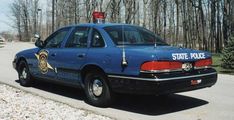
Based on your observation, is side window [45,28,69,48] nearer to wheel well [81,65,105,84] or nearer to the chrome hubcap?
wheel well [81,65,105,84]

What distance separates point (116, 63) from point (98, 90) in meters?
0.88

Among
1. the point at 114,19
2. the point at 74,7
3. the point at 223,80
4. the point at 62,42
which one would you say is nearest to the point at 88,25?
the point at 62,42

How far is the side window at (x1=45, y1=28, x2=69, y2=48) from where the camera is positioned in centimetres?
936

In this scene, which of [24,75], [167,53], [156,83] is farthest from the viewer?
[24,75]

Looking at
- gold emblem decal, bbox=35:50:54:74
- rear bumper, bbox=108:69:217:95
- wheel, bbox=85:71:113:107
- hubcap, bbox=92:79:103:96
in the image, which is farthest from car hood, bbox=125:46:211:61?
gold emblem decal, bbox=35:50:54:74

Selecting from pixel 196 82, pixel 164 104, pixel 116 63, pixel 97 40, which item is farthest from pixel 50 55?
pixel 196 82

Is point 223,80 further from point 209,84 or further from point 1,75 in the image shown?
point 1,75

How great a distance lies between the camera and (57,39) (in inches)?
376

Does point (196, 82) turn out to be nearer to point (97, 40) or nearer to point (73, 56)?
point (97, 40)

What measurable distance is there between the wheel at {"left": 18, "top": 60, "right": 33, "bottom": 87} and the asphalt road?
0.59ft

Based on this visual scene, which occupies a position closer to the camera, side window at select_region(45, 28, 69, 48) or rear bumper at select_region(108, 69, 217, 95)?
rear bumper at select_region(108, 69, 217, 95)

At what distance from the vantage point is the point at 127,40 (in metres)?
8.12

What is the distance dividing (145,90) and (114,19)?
42853mm

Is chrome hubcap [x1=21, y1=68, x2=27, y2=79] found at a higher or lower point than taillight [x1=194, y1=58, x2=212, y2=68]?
lower
